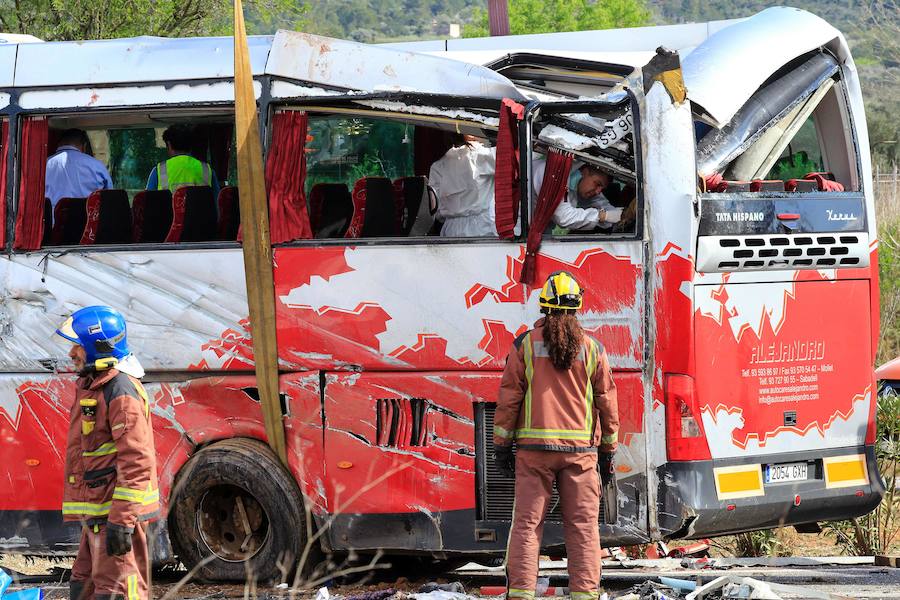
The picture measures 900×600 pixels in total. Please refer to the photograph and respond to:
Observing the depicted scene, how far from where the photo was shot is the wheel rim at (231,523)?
26.5 ft

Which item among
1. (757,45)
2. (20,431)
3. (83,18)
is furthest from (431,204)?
(83,18)

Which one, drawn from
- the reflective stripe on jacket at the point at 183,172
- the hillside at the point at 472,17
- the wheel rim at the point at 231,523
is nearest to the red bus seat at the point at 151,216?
the reflective stripe on jacket at the point at 183,172

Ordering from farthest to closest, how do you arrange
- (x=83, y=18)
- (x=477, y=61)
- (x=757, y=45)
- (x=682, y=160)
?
(x=83, y=18) < (x=477, y=61) < (x=757, y=45) < (x=682, y=160)

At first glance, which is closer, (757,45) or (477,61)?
(757,45)

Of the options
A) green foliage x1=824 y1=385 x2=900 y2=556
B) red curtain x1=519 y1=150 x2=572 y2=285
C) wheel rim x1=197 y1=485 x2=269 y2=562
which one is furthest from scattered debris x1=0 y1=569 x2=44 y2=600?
green foliage x1=824 y1=385 x2=900 y2=556

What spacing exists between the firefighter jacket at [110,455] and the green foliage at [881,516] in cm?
563

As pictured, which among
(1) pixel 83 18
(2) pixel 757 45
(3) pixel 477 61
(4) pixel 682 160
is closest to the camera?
(4) pixel 682 160

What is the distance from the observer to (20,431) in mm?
8289

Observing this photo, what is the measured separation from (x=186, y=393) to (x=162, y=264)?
0.81 meters

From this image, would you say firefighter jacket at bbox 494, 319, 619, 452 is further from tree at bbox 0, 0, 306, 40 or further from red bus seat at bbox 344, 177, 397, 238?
tree at bbox 0, 0, 306, 40

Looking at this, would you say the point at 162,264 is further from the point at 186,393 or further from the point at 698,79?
the point at 698,79

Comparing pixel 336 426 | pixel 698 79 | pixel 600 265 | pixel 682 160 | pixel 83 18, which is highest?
pixel 83 18

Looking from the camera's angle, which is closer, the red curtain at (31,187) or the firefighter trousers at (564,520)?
the firefighter trousers at (564,520)

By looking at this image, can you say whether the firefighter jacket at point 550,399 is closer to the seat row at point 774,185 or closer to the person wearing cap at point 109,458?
the seat row at point 774,185
